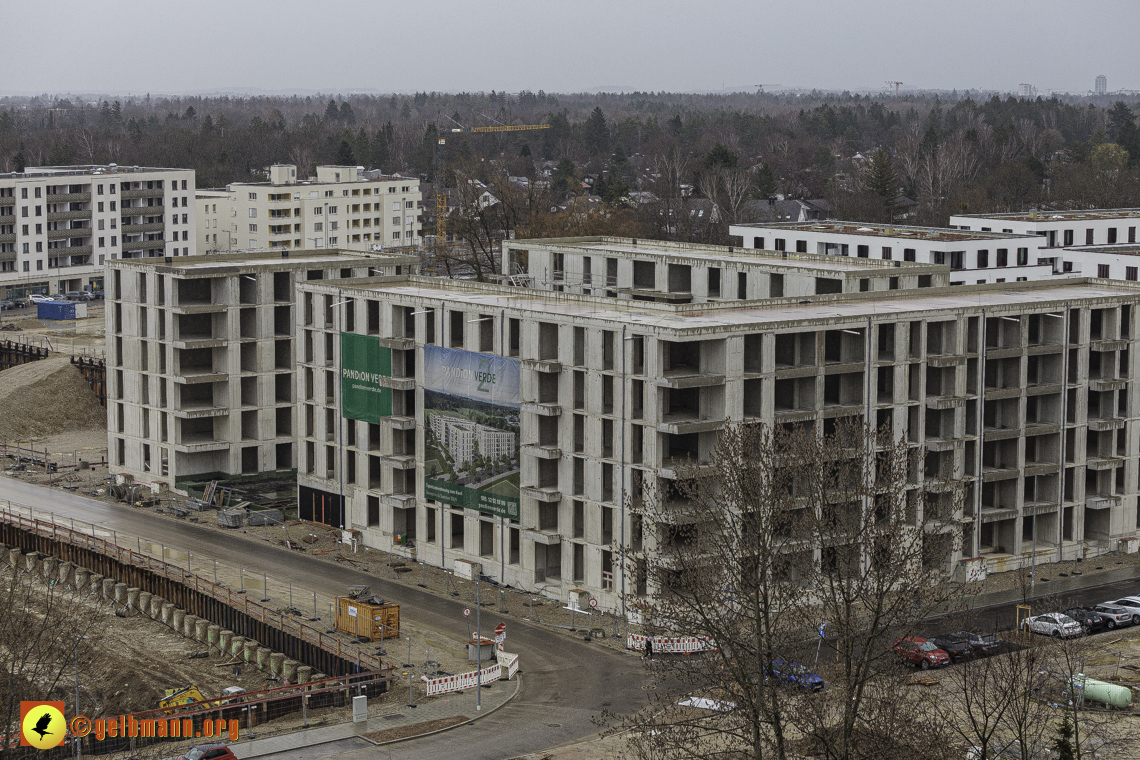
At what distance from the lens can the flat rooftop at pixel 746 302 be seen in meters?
75.2

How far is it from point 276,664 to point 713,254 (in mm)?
46748

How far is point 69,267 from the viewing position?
191 metres

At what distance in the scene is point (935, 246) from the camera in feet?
400

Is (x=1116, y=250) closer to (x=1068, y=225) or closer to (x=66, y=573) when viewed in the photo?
(x=1068, y=225)

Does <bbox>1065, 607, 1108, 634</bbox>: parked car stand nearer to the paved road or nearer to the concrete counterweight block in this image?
the paved road

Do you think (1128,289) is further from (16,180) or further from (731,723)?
(16,180)

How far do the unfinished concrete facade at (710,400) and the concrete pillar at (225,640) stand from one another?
12570 millimetres

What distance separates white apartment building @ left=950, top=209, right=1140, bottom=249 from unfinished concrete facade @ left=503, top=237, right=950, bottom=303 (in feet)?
134

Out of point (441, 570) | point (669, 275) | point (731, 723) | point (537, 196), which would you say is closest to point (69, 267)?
point (537, 196)

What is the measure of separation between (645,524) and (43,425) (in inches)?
2894

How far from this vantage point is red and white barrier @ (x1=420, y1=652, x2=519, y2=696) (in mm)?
63594

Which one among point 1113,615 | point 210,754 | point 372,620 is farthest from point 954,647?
point 210,754

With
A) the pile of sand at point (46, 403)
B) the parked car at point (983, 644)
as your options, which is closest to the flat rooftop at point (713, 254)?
the parked car at point (983, 644)

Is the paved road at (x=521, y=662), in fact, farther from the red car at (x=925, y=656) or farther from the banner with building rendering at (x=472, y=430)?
the red car at (x=925, y=656)
